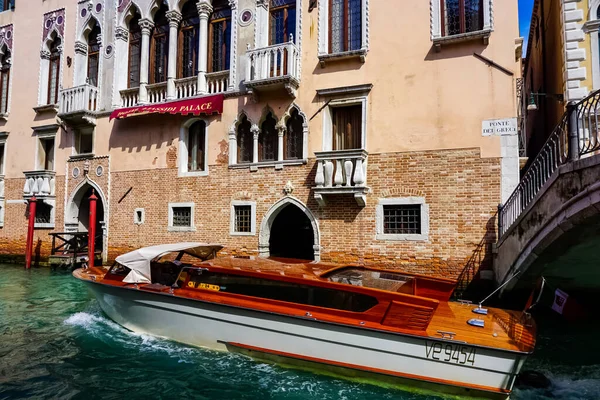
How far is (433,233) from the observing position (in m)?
8.62

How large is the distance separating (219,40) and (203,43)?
1.48 ft

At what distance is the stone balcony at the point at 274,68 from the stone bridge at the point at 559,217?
17.6ft

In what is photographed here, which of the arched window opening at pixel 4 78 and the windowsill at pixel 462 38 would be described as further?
the arched window opening at pixel 4 78

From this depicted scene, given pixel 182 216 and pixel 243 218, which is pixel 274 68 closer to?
pixel 243 218

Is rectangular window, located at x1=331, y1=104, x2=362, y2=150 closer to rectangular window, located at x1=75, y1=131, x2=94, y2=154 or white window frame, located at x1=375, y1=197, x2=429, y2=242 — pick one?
white window frame, located at x1=375, y1=197, x2=429, y2=242

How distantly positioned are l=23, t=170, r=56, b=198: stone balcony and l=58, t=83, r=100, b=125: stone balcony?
75.8 inches

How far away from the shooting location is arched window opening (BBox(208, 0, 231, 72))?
446 inches

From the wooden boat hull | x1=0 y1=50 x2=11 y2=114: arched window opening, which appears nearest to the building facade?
x1=0 y1=50 x2=11 y2=114: arched window opening

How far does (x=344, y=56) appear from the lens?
9.63m

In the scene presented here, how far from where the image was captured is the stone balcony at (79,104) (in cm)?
1262

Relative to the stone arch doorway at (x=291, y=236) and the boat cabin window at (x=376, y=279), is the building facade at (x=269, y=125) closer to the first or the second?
the stone arch doorway at (x=291, y=236)

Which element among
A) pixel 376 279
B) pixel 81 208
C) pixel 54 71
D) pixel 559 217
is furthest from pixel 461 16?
pixel 54 71

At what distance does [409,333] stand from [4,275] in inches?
473

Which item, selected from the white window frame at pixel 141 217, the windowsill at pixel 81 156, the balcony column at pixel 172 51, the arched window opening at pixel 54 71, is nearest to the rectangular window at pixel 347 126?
the balcony column at pixel 172 51
